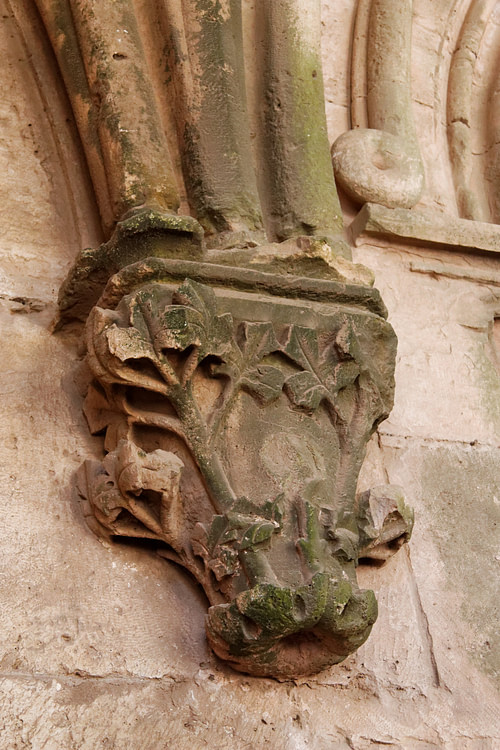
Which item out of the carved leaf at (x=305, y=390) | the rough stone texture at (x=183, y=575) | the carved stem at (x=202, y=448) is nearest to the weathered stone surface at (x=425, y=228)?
the rough stone texture at (x=183, y=575)

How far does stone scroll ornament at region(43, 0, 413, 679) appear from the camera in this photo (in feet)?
4.66

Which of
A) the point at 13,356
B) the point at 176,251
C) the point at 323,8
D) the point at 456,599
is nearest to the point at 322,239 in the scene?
the point at 176,251

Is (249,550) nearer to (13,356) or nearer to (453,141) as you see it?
(13,356)

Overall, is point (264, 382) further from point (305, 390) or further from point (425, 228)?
point (425, 228)

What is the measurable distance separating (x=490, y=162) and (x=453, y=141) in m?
0.13

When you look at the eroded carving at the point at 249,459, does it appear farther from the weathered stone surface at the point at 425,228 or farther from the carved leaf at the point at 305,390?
the weathered stone surface at the point at 425,228

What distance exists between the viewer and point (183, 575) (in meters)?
1.57

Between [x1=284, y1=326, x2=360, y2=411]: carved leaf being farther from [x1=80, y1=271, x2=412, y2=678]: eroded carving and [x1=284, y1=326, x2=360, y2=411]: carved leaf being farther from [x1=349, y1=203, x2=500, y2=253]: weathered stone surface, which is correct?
[x1=349, y1=203, x2=500, y2=253]: weathered stone surface

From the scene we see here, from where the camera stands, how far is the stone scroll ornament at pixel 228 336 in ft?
4.66

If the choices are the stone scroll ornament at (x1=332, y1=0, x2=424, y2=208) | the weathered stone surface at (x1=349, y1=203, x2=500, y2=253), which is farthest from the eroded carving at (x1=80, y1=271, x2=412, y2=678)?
the stone scroll ornament at (x1=332, y1=0, x2=424, y2=208)

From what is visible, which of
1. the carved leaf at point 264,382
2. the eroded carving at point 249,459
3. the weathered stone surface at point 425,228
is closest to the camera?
the eroded carving at point 249,459

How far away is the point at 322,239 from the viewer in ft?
5.76

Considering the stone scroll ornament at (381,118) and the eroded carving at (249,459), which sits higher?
the stone scroll ornament at (381,118)

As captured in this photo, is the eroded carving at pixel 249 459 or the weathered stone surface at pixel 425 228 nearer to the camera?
the eroded carving at pixel 249 459
